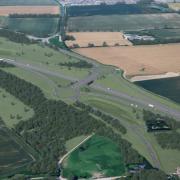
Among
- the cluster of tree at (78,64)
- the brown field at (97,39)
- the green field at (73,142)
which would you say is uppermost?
the brown field at (97,39)

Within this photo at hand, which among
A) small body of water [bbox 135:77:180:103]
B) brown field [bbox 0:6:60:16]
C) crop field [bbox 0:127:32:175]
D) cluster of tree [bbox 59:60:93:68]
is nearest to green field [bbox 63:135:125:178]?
crop field [bbox 0:127:32:175]

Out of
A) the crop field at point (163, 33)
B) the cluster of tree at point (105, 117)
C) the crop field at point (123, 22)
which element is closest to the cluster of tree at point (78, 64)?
the cluster of tree at point (105, 117)

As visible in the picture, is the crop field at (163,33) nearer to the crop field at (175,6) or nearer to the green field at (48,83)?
the crop field at (175,6)

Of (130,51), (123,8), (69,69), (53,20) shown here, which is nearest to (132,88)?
(69,69)

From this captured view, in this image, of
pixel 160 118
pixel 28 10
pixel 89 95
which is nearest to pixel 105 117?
pixel 160 118

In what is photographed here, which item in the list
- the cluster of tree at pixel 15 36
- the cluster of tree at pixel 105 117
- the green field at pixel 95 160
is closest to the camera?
the green field at pixel 95 160

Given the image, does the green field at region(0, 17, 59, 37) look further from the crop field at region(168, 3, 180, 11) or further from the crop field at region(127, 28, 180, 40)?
the crop field at region(168, 3, 180, 11)
